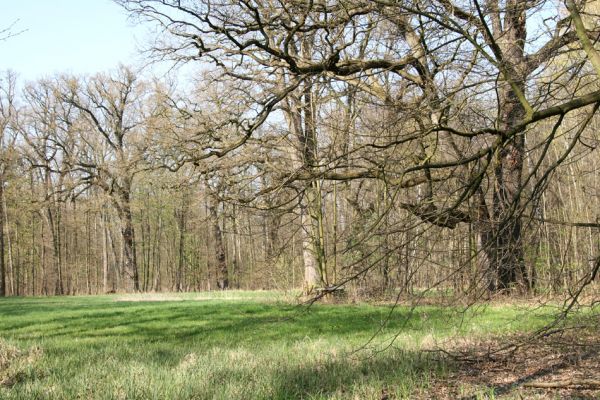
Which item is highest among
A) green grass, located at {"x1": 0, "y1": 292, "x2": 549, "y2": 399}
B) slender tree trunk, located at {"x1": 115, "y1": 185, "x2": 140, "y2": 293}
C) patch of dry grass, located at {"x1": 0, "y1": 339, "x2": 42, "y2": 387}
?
slender tree trunk, located at {"x1": 115, "y1": 185, "x2": 140, "y2": 293}

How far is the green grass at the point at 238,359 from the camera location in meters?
4.30

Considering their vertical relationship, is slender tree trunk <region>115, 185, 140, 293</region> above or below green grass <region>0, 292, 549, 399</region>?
above

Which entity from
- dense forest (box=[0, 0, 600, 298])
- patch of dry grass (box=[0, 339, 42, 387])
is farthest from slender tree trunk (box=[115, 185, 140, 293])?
patch of dry grass (box=[0, 339, 42, 387])

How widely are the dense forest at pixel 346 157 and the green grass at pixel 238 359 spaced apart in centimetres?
80

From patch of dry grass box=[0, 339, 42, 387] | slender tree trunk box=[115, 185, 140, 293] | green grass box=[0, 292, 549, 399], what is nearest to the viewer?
green grass box=[0, 292, 549, 399]

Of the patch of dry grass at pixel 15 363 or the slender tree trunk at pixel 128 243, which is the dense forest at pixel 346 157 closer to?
the slender tree trunk at pixel 128 243

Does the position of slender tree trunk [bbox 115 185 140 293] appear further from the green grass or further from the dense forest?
the green grass

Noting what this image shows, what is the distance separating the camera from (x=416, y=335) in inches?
299

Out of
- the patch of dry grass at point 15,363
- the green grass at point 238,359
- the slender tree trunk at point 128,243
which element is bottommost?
the green grass at point 238,359

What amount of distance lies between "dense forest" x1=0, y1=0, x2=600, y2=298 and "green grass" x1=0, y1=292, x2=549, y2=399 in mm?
795

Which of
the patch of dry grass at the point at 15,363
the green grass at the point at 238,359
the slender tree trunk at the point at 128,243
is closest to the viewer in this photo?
the green grass at the point at 238,359

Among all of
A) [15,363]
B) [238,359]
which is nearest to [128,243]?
[15,363]

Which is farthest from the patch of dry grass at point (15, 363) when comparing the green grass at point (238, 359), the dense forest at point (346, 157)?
the dense forest at point (346, 157)

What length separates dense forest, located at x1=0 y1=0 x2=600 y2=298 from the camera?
4.36 metres
